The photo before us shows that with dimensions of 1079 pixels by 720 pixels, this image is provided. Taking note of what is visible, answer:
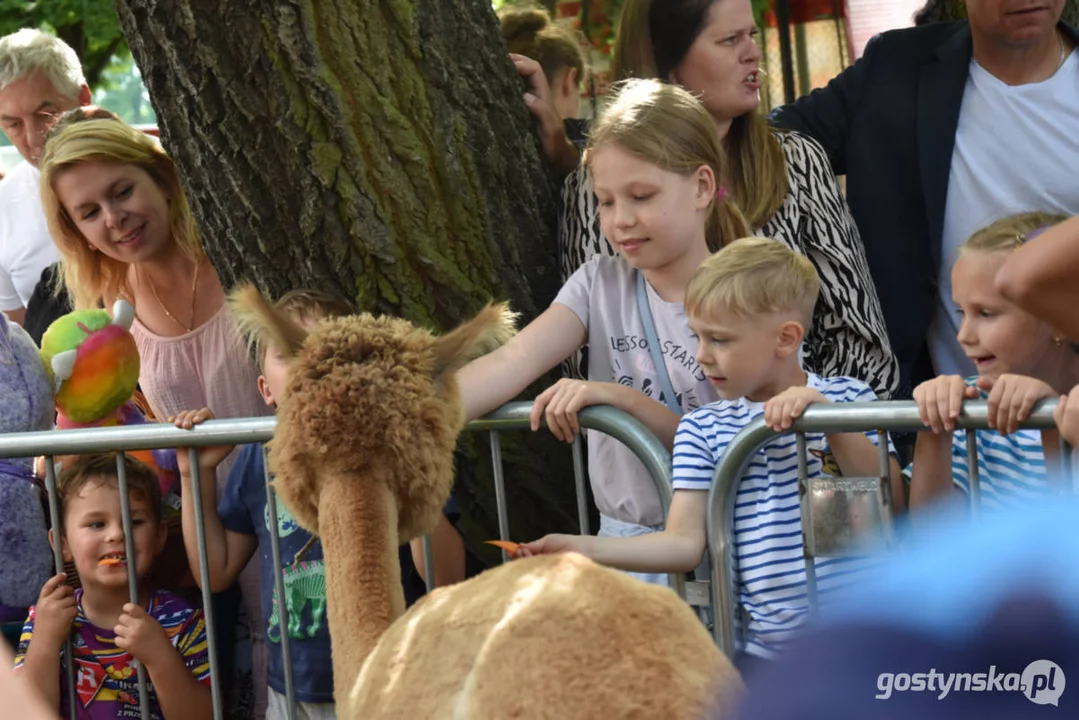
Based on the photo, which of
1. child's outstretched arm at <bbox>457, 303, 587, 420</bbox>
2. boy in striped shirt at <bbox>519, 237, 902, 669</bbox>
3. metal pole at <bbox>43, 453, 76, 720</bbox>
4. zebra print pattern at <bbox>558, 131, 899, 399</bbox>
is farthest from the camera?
zebra print pattern at <bbox>558, 131, 899, 399</bbox>

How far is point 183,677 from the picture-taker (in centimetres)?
359

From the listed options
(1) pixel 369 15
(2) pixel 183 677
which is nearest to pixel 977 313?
(1) pixel 369 15

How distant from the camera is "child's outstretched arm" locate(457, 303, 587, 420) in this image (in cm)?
324

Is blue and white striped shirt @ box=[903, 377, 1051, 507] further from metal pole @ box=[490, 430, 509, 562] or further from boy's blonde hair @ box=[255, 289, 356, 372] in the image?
boy's blonde hair @ box=[255, 289, 356, 372]

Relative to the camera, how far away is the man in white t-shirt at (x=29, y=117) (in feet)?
17.9

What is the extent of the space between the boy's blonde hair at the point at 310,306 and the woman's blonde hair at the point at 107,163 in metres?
0.72

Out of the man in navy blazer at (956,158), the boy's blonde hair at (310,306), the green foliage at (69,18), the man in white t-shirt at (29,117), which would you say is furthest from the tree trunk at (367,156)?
the green foliage at (69,18)

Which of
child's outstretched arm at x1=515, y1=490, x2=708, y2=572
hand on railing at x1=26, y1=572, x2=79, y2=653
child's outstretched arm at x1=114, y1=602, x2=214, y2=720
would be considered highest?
child's outstretched arm at x1=515, y1=490, x2=708, y2=572

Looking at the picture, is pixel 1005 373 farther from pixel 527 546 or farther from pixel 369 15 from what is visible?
pixel 369 15

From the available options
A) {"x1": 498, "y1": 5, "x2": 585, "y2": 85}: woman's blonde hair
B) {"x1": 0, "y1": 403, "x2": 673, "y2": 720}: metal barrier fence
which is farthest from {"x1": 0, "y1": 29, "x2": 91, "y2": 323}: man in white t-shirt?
{"x1": 0, "y1": 403, "x2": 673, "y2": 720}: metal barrier fence

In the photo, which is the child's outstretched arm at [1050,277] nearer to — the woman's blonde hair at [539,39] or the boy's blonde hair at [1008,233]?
the boy's blonde hair at [1008,233]

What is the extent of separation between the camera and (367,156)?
3707 mm

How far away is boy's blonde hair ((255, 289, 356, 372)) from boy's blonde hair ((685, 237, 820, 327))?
3.05 ft

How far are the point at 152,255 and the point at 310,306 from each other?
0.93 meters
